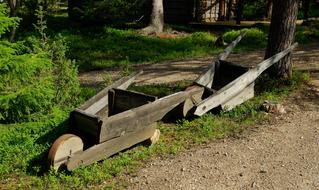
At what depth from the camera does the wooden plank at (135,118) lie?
6.68 metres

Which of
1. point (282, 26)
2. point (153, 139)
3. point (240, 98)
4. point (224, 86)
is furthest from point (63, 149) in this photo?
point (282, 26)

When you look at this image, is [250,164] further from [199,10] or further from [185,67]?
[199,10]

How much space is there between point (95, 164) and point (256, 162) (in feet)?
8.58

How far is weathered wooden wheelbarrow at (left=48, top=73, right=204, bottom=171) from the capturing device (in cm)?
656

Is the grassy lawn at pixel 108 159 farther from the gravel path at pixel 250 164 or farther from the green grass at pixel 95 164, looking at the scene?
the gravel path at pixel 250 164

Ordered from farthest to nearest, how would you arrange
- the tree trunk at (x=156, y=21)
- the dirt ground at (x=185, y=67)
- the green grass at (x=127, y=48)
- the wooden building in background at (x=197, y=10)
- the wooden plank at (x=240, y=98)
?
1. the wooden building in background at (x=197, y=10)
2. the tree trunk at (x=156, y=21)
3. the green grass at (x=127, y=48)
4. the dirt ground at (x=185, y=67)
5. the wooden plank at (x=240, y=98)

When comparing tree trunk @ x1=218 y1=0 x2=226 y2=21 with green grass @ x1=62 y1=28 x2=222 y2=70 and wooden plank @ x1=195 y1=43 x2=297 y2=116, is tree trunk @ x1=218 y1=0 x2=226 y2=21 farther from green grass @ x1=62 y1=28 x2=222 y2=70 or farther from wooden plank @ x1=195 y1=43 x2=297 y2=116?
wooden plank @ x1=195 y1=43 x2=297 y2=116

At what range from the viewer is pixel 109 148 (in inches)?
271

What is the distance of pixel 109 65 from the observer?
1467cm

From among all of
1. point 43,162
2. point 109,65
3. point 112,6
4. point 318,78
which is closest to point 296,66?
point 318,78

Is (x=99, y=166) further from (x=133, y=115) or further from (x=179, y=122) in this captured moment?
(x=179, y=122)

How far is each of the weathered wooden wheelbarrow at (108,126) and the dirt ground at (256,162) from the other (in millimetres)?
611

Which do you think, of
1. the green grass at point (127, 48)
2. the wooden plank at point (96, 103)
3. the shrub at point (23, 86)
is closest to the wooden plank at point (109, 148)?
the wooden plank at point (96, 103)

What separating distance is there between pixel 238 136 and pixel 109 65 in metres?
7.64
